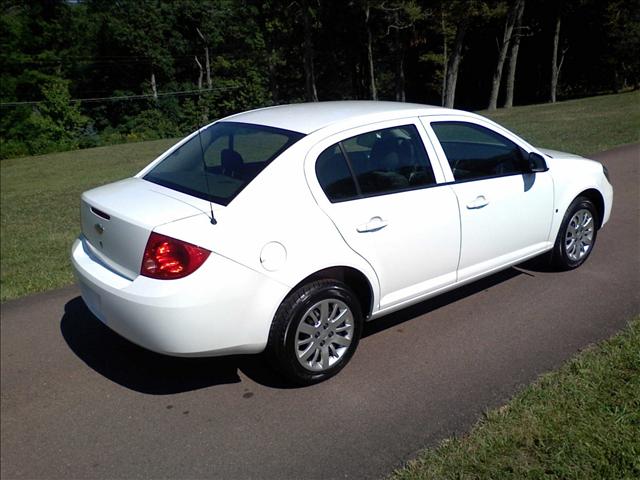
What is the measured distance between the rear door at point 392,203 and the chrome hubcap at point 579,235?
159 cm

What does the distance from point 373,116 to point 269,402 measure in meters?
2.08

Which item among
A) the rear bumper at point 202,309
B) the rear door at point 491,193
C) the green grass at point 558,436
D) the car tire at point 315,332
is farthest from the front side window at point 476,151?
the rear bumper at point 202,309

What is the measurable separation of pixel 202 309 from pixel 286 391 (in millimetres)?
903

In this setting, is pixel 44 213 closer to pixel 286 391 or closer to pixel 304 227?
pixel 286 391

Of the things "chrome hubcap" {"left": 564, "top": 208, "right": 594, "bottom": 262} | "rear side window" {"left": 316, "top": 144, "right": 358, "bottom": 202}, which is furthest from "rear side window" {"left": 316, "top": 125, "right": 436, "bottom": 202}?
"chrome hubcap" {"left": 564, "top": 208, "right": 594, "bottom": 262}

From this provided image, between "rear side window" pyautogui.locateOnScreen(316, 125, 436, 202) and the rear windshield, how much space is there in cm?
32

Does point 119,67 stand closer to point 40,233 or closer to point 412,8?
point 412,8

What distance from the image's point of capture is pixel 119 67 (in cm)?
5222

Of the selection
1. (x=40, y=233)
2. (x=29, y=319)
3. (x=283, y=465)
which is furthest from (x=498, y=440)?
(x=40, y=233)

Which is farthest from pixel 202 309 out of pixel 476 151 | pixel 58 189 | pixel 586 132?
pixel 586 132

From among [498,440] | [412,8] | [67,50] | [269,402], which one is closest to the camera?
[498,440]

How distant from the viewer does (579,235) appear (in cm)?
541

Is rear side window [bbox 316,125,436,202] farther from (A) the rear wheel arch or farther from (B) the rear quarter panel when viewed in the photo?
(A) the rear wheel arch

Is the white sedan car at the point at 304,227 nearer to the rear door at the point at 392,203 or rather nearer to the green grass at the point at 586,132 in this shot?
the rear door at the point at 392,203
